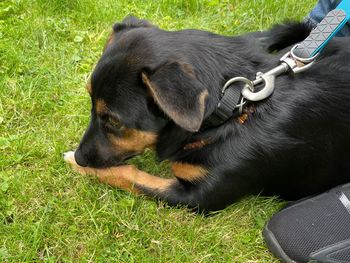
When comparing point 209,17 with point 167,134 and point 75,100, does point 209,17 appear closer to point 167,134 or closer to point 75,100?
point 75,100

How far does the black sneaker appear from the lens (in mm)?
2737

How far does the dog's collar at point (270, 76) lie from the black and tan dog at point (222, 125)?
80 mm

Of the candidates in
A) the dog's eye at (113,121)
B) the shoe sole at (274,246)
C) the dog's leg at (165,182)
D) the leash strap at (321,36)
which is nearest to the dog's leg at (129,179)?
the dog's leg at (165,182)

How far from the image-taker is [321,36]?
2.54 metres

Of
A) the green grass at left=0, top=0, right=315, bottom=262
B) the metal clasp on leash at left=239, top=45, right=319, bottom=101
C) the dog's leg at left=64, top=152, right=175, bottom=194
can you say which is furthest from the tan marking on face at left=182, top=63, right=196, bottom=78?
the green grass at left=0, top=0, right=315, bottom=262

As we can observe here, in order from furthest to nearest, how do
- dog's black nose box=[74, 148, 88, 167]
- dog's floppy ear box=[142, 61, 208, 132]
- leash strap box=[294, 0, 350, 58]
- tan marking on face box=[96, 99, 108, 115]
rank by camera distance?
dog's black nose box=[74, 148, 88, 167], tan marking on face box=[96, 99, 108, 115], leash strap box=[294, 0, 350, 58], dog's floppy ear box=[142, 61, 208, 132]

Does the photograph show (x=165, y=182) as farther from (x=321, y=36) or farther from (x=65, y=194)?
(x=321, y=36)

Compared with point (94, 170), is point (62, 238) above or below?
below

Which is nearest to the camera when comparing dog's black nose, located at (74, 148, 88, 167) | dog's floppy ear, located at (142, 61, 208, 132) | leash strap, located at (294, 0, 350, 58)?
dog's floppy ear, located at (142, 61, 208, 132)

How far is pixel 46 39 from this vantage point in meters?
4.55

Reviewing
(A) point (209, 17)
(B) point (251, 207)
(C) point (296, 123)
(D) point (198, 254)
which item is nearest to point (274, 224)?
(B) point (251, 207)

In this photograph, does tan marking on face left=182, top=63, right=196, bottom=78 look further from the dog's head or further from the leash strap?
the leash strap

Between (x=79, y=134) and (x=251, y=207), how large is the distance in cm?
191

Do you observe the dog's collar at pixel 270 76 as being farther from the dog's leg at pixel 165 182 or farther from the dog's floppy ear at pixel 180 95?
the dog's leg at pixel 165 182
